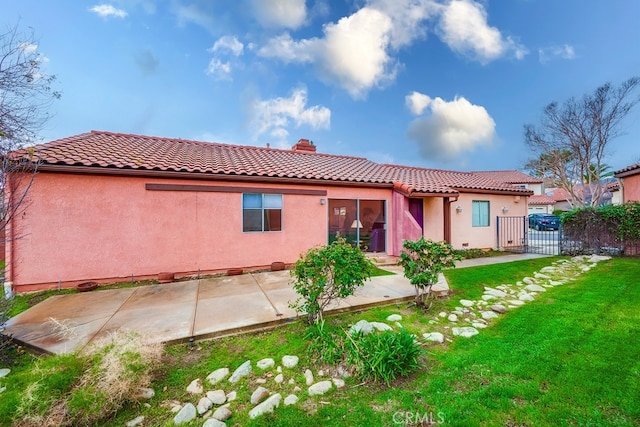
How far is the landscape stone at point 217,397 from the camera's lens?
2691mm

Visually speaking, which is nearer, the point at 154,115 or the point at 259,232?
the point at 259,232

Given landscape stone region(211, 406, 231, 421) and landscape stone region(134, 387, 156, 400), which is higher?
landscape stone region(134, 387, 156, 400)

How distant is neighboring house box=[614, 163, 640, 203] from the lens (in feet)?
35.7

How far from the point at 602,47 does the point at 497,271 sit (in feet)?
52.3

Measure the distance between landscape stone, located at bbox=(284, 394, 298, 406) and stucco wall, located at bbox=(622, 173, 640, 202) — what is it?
54.9 feet

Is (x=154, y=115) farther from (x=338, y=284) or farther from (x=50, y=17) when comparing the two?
(x=338, y=284)

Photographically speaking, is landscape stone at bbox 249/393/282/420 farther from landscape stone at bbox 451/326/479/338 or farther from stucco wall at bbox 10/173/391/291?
stucco wall at bbox 10/173/391/291

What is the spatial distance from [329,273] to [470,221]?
10677 mm

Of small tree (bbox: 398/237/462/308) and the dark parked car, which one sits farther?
the dark parked car

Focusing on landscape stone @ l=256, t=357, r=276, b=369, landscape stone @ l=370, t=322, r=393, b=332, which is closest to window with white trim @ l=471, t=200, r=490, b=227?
landscape stone @ l=370, t=322, r=393, b=332

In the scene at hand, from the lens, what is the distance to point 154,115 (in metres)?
13.5

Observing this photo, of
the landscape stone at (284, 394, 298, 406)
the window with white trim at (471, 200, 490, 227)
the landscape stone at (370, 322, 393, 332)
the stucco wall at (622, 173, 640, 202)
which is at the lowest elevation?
the landscape stone at (284, 394, 298, 406)

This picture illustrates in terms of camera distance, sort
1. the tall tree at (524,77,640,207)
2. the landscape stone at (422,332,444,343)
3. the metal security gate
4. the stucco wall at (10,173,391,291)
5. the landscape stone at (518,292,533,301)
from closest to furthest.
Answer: the landscape stone at (422,332,444,343)
the landscape stone at (518,292,533,301)
the stucco wall at (10,173,391,291)
the metal security gate
the tall tree at (524,77,640,207)

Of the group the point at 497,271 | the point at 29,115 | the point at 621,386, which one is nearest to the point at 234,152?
the point at 29,115
